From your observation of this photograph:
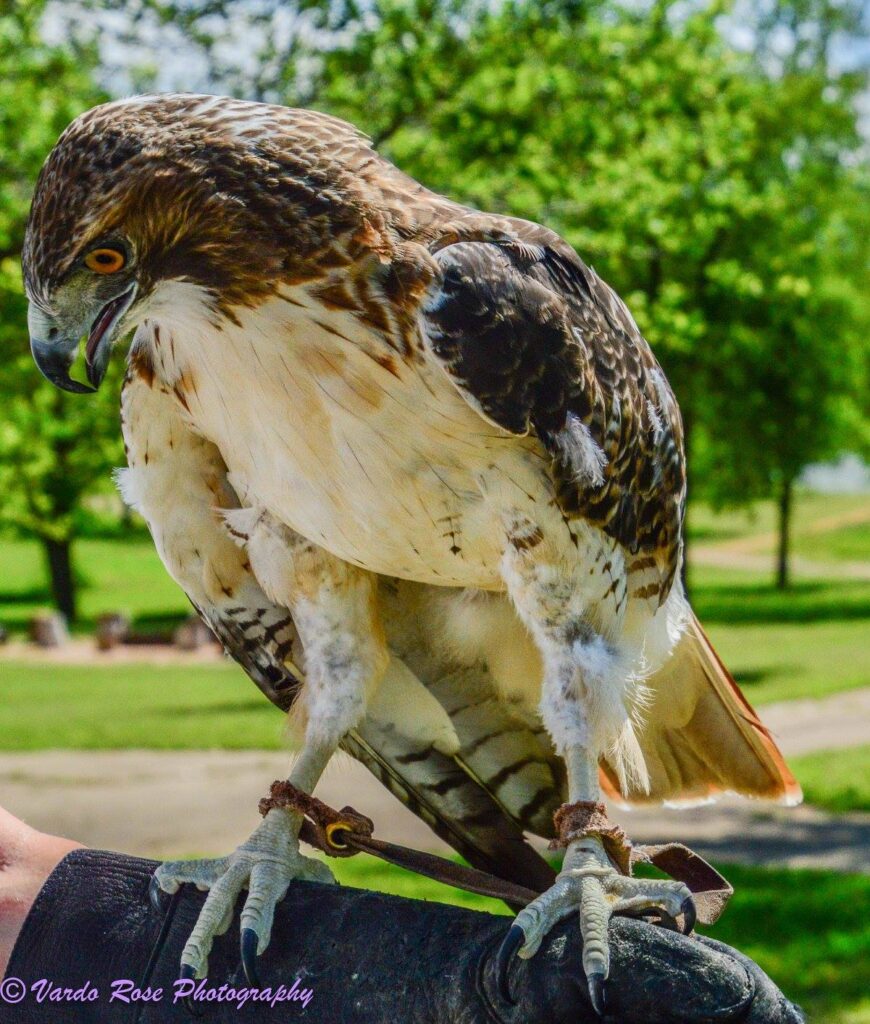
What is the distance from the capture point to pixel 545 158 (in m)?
8.58

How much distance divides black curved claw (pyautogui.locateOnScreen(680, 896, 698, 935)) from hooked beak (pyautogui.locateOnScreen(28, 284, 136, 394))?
1392 mm

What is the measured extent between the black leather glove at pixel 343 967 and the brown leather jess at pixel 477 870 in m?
0.07

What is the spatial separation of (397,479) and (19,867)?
1.04 m

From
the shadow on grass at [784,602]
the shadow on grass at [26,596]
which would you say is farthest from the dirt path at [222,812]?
the shadow on grass at [26,596]

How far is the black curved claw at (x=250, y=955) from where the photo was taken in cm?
221

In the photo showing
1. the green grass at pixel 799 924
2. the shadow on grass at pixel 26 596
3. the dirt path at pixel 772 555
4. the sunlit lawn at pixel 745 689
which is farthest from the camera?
the dirt path at pixel 772 555

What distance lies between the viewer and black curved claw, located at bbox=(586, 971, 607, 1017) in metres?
1.98

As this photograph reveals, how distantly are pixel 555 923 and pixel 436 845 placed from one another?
603cm

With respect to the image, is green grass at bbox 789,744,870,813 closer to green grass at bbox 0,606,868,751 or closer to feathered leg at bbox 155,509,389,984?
green grass at bbox 0,606,868,751

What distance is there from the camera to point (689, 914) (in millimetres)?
2240

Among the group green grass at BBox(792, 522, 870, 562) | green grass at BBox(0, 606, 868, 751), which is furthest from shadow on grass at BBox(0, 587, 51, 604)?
green grass at BBox(792, 522, 870, 562)

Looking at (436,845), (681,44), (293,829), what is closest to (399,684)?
(293,829)

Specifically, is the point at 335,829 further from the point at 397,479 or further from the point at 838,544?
the point at 838,544

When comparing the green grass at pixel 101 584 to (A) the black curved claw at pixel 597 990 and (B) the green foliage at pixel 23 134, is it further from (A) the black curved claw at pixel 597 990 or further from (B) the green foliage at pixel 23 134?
(A) the black curved claw at pixel 597 990
